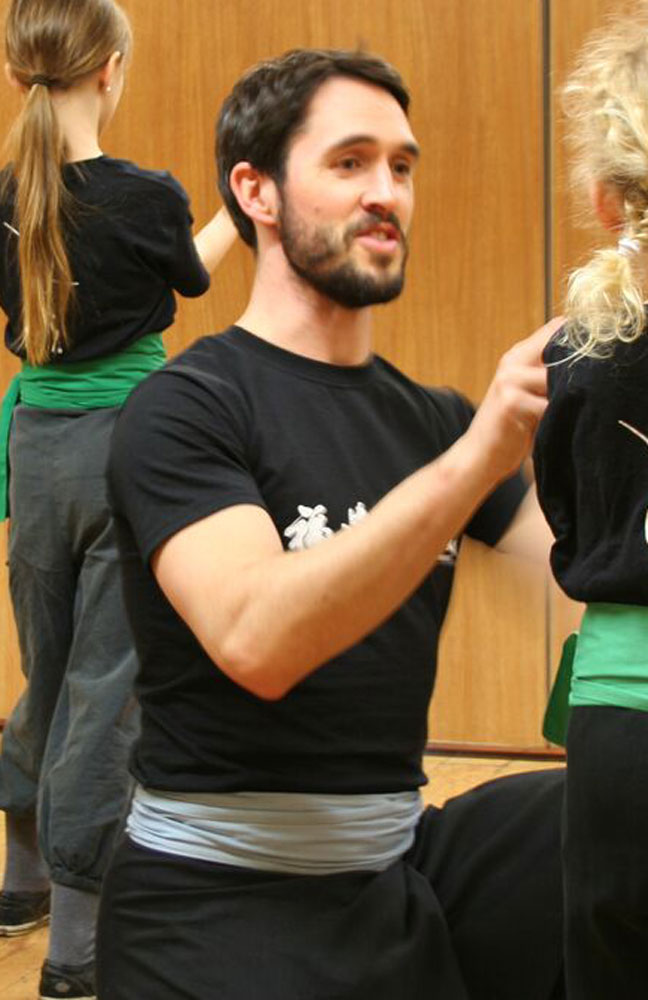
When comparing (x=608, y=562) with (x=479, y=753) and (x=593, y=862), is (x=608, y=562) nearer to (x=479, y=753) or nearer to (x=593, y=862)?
(x=593, y=862)

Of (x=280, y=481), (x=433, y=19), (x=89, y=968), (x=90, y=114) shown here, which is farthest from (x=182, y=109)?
(x=280, y=481)

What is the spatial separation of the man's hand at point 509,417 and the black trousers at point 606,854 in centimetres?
29

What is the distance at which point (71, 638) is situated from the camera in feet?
9.70

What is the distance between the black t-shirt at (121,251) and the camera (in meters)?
2.81

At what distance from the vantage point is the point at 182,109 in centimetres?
438

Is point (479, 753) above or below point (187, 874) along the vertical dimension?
below

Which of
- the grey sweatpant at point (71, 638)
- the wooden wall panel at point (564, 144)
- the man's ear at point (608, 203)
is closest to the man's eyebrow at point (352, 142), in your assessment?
the man's ear at point (608, 203)

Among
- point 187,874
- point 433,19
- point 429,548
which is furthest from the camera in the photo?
point 433,19

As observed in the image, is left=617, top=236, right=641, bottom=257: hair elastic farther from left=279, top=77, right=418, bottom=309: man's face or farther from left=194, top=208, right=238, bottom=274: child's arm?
left=194, top=208, right=238, bottom=274: child's arm

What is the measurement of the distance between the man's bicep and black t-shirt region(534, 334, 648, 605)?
29cm

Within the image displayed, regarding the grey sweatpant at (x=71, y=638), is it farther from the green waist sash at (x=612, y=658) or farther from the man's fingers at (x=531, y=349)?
the man's fingers at (x=531, y=349)

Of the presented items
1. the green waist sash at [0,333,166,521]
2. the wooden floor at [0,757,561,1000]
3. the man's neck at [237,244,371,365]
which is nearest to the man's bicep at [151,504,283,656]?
the man's neck at [237,244,371,365]

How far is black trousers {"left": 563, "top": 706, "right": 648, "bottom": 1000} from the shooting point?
1.51 m

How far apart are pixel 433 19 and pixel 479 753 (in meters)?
1.91
